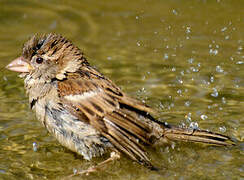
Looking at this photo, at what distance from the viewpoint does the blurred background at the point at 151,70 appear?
16.1 ft

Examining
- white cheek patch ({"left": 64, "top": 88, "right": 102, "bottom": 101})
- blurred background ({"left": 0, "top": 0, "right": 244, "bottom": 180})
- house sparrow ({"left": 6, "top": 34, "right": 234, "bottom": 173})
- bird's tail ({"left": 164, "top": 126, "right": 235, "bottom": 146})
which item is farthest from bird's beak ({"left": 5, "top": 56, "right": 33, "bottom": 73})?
bird's tail ({"left": 164, "top": 126, "right": 235, "bottom": 146})

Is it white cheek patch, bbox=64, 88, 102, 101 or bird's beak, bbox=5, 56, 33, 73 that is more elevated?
bird's beak, bbox=5, 56, 33, 73

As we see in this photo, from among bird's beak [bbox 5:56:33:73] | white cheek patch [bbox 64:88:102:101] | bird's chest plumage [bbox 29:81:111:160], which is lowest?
bird's chest plumage [bbox 29:81:111:160]

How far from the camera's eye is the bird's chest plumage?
4828mm

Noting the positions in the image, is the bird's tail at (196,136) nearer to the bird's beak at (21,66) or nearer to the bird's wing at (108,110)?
the bird's wing at (108,110)

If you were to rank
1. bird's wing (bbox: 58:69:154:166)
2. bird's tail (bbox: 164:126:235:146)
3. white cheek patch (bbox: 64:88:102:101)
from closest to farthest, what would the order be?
1. bird's wing (bbox: 58:69:154:166)
2. white cheek patch (bbox: 64:88:102:101)
3. bird's tail (bbox: 164:126:235:146)

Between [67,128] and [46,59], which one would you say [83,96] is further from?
[46,59]

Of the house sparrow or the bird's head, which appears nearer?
the house sparrow

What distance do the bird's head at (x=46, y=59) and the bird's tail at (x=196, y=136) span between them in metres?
1.15

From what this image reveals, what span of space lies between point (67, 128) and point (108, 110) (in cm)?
42

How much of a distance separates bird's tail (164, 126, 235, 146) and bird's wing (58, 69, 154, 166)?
0.89 feet

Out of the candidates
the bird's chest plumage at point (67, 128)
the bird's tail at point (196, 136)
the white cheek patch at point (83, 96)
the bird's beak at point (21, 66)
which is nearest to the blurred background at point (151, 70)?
the bird's tail at point (196, 136)

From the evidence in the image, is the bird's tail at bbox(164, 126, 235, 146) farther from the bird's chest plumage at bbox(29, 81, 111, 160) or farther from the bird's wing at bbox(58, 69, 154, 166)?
the bird's chest plumage at bbox(29, 81, 111, 160)

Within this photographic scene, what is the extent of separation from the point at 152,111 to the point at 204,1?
4434 millimetres
